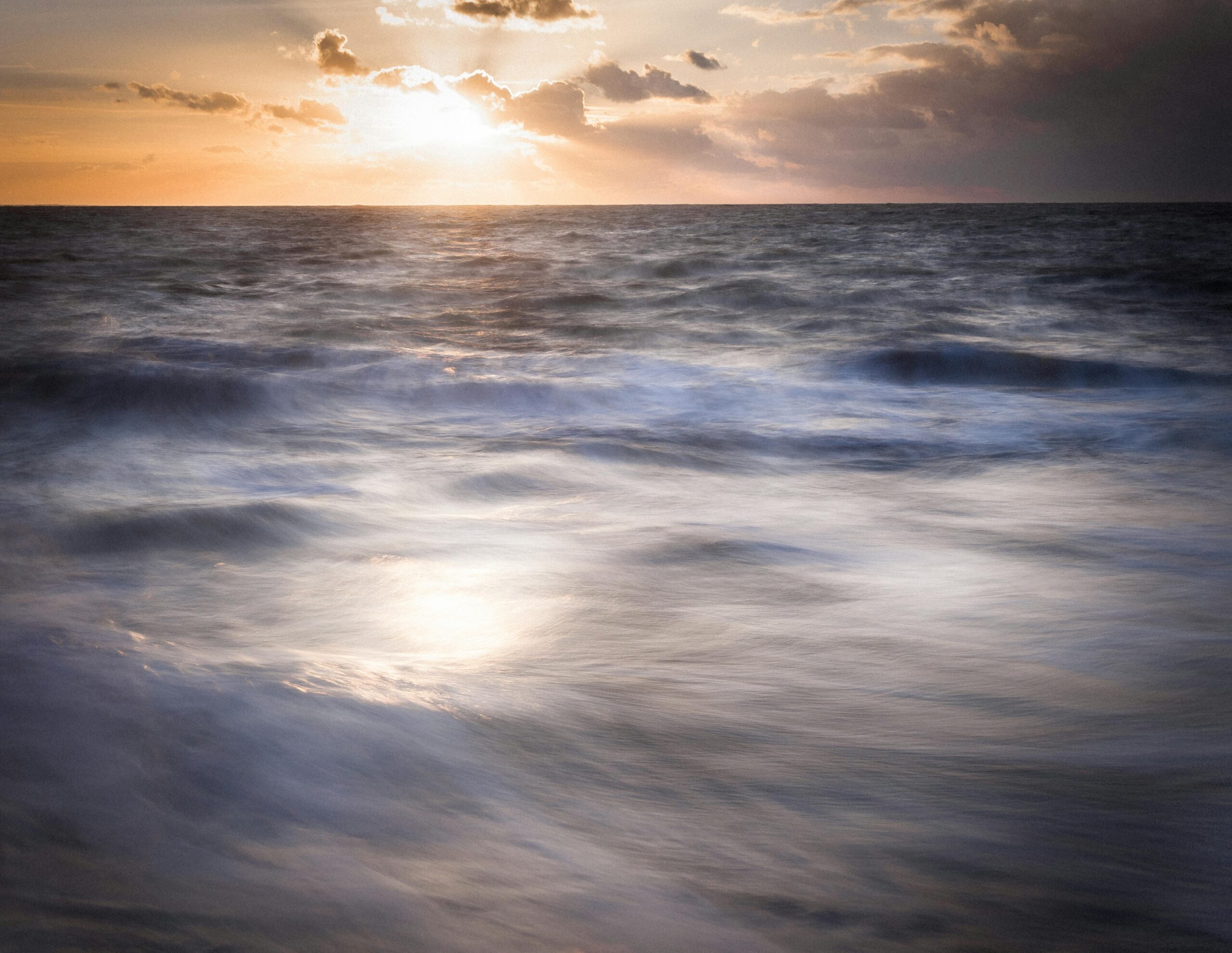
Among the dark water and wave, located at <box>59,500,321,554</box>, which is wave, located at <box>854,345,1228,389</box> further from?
wave, located at <box>59,500,321,554</box>

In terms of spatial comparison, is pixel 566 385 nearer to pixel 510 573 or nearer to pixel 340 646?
pixel 510 573

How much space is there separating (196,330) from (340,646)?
10.2 meters

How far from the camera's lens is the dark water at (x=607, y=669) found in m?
1.54

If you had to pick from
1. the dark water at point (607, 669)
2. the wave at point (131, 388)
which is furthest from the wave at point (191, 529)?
the wave at point (131, 388)

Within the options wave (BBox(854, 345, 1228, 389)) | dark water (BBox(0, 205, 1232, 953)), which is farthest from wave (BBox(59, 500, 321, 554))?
wave (BBox(854, 345, 1228, 389))

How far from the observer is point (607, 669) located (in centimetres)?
254

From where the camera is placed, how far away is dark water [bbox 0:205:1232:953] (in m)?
1.54

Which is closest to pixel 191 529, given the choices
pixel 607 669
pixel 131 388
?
pixel 607 669

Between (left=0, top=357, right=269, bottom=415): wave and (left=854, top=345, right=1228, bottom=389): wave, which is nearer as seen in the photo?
(left=0, top=357, right=269, bottom=415): wave

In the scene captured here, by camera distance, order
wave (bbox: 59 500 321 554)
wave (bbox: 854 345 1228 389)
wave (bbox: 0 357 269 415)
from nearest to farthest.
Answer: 1. wave (bbox: 59 500 321 554)
2. wave (bbox: 0 357 269 415)
3. wave (bbox: 854 345 1228 389)

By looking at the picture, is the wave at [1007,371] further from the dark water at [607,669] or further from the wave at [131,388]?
the wave at [131,388]

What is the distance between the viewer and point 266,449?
19.0 ft

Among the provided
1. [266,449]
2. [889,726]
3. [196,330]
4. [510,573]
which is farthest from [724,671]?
[196,330]

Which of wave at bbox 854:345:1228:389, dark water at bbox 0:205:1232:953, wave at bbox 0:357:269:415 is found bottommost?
dark water at bbox 0:205:1232:953
